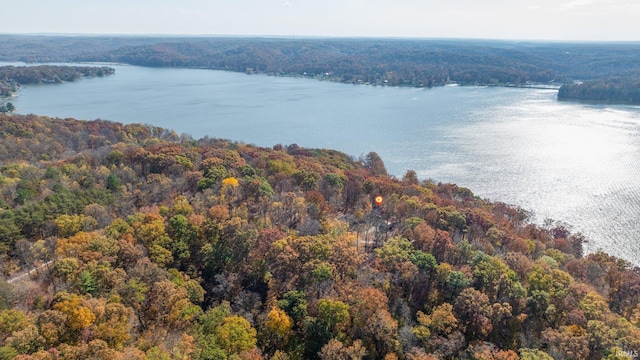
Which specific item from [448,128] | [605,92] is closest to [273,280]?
[448,128]

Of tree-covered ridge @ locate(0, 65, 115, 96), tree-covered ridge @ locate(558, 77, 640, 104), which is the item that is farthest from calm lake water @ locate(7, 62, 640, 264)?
tree-covered ridge @ locate(0, 65, 115, 96)

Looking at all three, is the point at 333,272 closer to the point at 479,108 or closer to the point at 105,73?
the point at 479,108

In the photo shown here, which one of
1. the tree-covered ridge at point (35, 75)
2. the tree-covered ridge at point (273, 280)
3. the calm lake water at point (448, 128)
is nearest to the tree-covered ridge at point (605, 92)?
the calm lake water at point (448, 128)

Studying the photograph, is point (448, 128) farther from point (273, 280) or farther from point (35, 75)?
point (35, 75)

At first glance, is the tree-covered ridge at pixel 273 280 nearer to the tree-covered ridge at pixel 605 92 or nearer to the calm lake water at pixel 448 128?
the calm lake water at pixel 448 128

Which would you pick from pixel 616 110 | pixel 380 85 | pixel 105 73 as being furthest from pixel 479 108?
pixel 105 73

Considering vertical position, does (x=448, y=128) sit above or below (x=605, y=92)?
below

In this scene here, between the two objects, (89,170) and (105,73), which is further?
(105,73)
